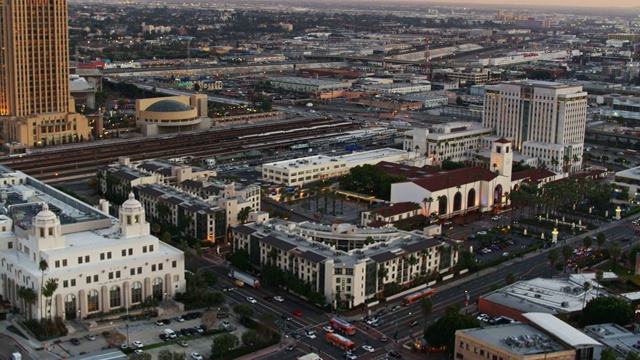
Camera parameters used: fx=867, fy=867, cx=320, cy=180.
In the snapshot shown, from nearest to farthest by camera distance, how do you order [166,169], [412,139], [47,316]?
[47,316], [166,169], [412,139]

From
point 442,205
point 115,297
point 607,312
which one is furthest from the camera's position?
point 442,205

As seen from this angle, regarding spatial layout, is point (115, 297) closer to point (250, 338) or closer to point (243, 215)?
point (250, 338)

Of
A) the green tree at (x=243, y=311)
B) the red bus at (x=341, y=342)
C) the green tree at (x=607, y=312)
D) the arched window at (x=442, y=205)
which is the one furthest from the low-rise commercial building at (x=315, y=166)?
the green tree at (x=607, y=312)

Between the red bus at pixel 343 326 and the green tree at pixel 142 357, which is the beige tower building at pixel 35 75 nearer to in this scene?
the red bus at pixel 343 326

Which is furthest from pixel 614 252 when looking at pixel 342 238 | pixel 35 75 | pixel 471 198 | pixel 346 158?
pixel 35 75

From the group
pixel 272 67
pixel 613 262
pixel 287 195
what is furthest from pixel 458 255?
pixel 272 67

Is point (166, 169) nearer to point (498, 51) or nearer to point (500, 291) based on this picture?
point (500, 291)
